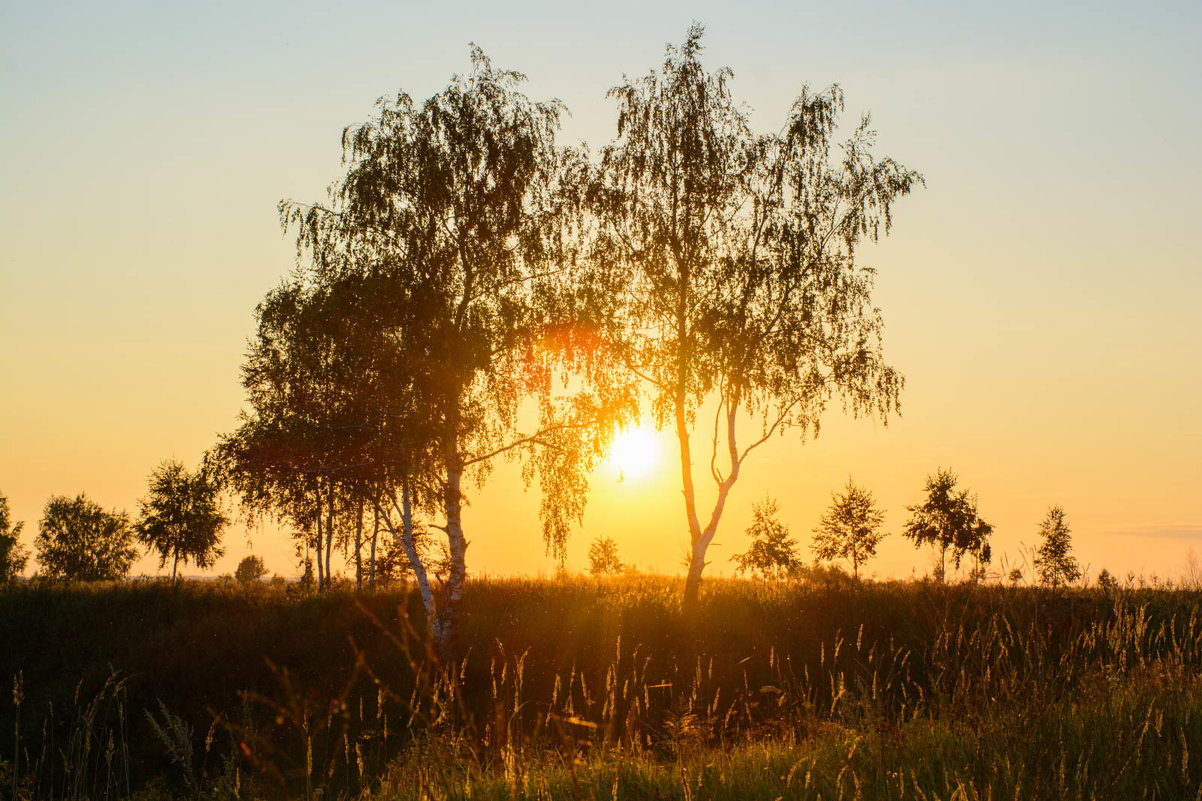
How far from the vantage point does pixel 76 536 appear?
198 feet

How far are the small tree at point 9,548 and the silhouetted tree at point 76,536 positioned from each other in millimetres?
1796

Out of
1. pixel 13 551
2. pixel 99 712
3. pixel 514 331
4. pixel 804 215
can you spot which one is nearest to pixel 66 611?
pixel 99 712

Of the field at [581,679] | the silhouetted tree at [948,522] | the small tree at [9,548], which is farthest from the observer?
the small tree at [9,548]

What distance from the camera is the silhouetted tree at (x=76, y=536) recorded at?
197ft

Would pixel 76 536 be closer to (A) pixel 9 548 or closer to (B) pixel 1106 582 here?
(A) pixel 9 548

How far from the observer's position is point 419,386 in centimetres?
1606

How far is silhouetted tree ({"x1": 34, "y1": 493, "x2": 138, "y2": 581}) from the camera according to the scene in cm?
6012

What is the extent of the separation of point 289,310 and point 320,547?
Answer: 528 inches

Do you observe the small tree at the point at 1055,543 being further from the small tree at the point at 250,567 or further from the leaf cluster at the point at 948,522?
the small tree at the point at 250,567

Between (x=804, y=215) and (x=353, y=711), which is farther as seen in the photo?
(x=804, y=215)

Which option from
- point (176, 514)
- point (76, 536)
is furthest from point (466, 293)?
point (76, 536)

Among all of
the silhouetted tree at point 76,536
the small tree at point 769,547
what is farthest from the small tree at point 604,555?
the silhouetted tree at point 76,536

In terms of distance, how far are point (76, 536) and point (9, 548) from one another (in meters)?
4.81

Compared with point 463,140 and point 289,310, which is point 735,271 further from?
point 289,310
